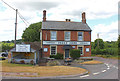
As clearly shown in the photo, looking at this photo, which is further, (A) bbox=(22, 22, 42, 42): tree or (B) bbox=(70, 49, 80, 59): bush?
(A) bbox=(22, 22, 42, 42): tree

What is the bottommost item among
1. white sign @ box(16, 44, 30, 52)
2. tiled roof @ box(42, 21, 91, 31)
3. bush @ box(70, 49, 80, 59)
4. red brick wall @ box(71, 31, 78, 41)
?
bush @ box(70, 49, 80, 59)

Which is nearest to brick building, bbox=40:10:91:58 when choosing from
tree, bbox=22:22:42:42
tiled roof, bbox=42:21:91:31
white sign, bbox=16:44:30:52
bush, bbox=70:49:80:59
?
tiled roof, bbox=42:21:91:31

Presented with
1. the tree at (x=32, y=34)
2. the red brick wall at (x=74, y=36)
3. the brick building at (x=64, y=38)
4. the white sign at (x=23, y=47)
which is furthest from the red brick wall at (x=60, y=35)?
the tree at (x=32, y=34)

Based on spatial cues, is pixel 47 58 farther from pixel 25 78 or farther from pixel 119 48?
pixel 119 48

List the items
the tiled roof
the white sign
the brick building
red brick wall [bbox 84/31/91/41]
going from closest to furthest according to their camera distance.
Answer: the white sign, the brick building, the tiled roof, red brick wall [bbox 84/31/91/41]

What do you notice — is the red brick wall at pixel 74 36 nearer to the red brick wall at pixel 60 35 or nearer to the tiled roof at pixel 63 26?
the tiled roof at pixel 63 26

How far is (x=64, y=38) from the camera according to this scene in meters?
26.2

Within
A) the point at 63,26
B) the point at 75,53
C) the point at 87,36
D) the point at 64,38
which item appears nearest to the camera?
the point at 75,53

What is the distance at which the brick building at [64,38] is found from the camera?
25.7m

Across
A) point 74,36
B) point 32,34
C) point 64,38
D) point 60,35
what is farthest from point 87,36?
point 32,34

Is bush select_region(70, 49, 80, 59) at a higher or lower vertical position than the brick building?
lower

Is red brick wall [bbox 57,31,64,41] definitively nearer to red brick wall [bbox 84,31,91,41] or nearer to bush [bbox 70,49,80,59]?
bush [bbox 70,49,80,59]

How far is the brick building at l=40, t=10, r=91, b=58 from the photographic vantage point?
2573 centimetres

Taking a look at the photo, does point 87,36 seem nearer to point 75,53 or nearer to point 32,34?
point 75,53
